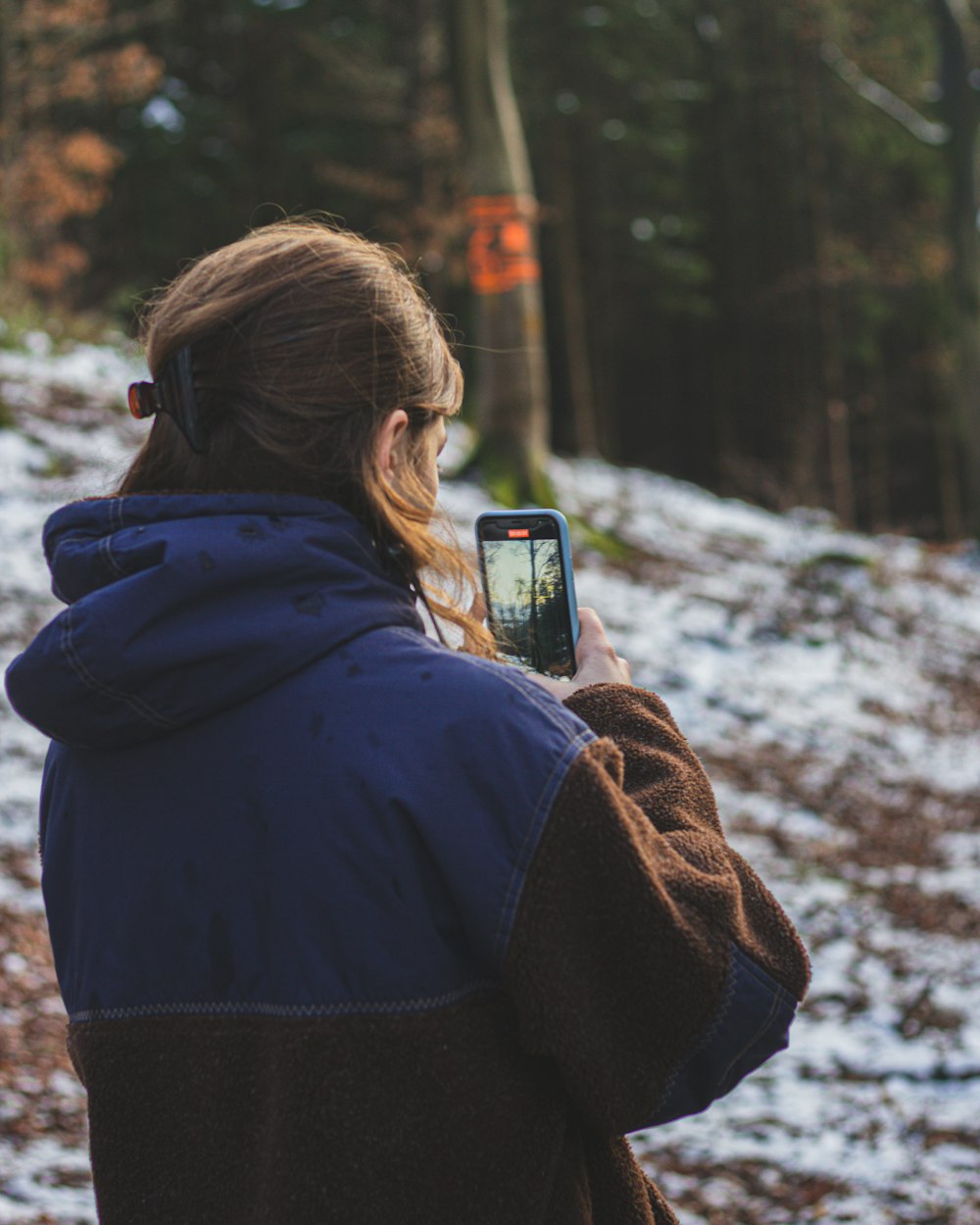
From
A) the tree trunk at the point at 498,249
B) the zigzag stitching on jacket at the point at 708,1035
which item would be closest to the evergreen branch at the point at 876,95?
the tree trunk at the point at 498,249

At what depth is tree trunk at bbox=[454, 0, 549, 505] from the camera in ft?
37.1

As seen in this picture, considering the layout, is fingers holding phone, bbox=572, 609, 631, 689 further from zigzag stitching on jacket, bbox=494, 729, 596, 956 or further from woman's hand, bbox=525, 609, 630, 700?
zigzag stitching on jacket, bbox=494, 729, 596, 956

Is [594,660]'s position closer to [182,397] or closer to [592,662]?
[592,662]

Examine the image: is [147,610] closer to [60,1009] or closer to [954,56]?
[60,1009]

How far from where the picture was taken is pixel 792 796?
747cm

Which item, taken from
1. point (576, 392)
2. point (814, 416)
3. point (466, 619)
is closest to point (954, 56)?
point (576, 392)

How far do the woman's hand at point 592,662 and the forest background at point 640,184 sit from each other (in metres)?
12.2

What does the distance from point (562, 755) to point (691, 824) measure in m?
0.25

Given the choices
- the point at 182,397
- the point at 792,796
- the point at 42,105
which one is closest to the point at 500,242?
the point at 792,796

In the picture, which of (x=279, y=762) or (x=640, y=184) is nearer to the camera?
(x=279, y=762)

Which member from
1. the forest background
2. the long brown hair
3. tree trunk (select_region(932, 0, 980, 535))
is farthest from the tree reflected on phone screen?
tree trunk (select_region(932, 0, 980, 535))

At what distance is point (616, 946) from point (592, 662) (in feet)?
1.47

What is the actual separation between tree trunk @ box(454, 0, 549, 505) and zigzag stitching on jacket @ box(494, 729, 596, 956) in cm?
1002

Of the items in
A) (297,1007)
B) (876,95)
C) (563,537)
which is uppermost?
(876,95)
